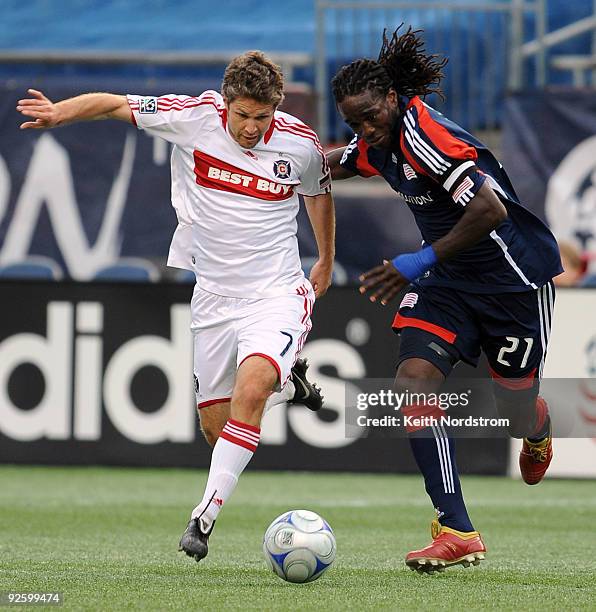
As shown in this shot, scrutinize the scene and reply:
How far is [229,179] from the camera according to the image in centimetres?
634

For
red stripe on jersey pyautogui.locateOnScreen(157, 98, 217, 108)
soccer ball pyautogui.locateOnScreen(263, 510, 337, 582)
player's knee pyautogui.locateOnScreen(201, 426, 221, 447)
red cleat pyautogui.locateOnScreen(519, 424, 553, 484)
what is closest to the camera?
soccer ball pyautogui.locateOnScreen(263, 510, 337, 582)

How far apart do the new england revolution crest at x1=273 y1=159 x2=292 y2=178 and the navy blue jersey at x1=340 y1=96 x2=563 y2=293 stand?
33 cm

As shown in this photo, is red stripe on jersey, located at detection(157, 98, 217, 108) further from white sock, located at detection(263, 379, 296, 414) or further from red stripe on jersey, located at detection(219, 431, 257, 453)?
red stripe on jersey, located at detection(219, 431, 257, 453)

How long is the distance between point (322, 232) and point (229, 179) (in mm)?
705

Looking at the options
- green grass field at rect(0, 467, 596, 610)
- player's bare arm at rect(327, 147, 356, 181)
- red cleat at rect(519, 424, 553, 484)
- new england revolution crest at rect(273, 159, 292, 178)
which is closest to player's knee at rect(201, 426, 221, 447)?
green grass field at rect(0, 467, 596, 610)

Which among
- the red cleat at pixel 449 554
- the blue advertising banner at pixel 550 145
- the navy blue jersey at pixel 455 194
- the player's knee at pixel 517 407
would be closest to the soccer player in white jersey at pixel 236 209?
the navy blue jersey at pixel 455 194

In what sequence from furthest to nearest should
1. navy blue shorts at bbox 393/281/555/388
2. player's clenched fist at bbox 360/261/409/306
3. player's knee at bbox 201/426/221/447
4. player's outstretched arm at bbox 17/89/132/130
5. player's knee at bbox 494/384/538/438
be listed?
player's knee at bbox 494/384/538/438, player's knee at bbox 201/426/221/447, navy blue shorts at bbox 393/281/555/388, player's outstretched arm at bbox 17/89/132/130, player's clenched fist at bbox 360/261/409/306

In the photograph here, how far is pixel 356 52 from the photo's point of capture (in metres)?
13.4

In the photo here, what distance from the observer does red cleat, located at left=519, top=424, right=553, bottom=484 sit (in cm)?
703

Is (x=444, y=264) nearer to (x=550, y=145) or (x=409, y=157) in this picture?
(x=409, y=157)

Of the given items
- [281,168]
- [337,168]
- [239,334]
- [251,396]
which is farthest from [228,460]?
[337,168]

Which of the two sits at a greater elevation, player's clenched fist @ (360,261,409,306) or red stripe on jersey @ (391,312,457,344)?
player's clenched fist @ (360,261,409,306)

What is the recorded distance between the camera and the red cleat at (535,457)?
23.1 feet

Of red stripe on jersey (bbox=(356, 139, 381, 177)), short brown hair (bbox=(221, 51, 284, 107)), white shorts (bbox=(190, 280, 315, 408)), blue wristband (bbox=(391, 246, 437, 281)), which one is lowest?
white shorts (bbox=(190, 280, 315, 408))
